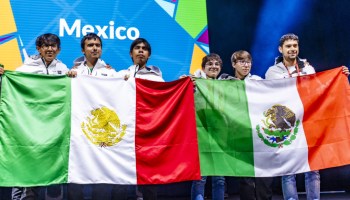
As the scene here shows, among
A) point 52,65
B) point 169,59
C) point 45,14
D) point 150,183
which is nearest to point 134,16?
point 169,59

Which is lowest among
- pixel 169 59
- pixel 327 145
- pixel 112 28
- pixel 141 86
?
pixel 327 145

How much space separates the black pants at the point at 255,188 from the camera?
331 centimetres

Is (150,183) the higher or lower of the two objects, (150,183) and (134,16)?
the lower

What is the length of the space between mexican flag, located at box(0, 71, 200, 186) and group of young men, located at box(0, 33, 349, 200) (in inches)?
6.1

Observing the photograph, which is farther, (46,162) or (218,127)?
(218,127)

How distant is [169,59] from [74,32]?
1043 millimetres

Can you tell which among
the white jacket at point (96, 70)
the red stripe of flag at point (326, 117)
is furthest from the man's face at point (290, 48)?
the white jacket at point (96, 70)

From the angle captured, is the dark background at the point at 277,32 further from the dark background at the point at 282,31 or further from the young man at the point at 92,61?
the young man at the point at 92,61

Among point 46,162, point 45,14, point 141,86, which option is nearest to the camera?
point 46,162

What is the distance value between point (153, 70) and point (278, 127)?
45.1 inches

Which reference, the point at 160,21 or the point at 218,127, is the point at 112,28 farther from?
the point at 218,127

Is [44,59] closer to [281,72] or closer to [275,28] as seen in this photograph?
[281,72]

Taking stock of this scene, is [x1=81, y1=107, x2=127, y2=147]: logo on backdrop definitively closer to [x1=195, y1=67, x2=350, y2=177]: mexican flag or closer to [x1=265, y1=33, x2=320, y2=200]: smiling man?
[x1=195, y1=67, x2=350, y2=177]: mexican flag

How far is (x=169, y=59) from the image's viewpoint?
4574 mm
